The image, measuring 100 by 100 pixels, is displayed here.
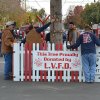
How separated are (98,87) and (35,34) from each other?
8.94 feet

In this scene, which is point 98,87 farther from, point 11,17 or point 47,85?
point 11,17

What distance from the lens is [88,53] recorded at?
1173 cm

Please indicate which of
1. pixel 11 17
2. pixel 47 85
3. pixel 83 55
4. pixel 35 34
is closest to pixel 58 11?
pixel 35 34

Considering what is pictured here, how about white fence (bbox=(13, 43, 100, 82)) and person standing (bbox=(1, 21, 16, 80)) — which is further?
person standing (bbox=(1, 21, 16, 80))

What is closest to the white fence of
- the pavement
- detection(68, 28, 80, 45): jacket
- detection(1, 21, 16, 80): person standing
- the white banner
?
the white banner

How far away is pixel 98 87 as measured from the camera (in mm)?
11031

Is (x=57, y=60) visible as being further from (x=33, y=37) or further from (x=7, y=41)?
(x=7, y=41)

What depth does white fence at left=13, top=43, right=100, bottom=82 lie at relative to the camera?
39.2ft

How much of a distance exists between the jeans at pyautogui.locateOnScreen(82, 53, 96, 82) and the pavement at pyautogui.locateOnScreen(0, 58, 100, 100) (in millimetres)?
242

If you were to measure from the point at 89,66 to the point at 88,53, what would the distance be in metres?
0.37

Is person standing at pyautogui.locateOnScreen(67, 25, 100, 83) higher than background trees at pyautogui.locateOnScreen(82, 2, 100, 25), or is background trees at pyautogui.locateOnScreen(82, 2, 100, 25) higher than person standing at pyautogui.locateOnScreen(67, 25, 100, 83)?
background trees at pyautogui.locateOnScreen(82, 2, 100, 25)

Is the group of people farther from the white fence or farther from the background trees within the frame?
the background trees

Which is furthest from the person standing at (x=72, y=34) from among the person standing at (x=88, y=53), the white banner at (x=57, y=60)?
the person standing at (x=88, y=53)

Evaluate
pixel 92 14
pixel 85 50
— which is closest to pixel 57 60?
pixel 85 50
